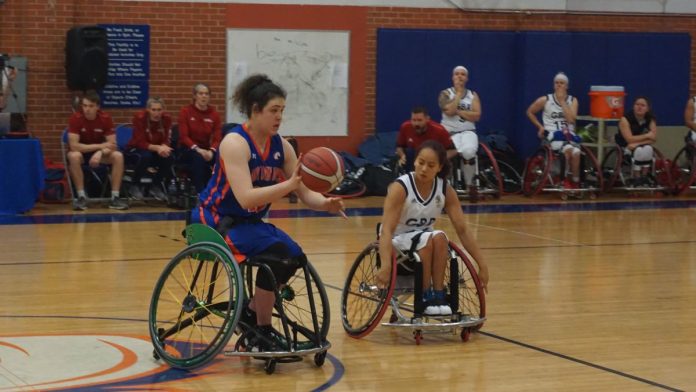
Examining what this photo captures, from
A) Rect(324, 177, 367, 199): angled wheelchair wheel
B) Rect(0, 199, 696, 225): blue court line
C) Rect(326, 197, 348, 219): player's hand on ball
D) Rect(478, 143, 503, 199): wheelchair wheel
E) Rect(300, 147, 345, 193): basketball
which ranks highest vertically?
Rect(300, 147, 345, 193): basketball

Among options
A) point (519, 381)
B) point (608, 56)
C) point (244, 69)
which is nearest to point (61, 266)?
point (519, 381)

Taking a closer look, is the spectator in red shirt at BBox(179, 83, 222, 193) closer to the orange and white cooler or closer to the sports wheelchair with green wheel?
the orange and white cooler

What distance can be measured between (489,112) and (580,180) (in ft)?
5.30

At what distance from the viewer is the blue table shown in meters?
11.6

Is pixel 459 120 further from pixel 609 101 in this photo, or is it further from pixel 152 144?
pixel 152 144

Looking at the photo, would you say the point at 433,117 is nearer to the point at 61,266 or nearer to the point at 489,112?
the point at 489,112

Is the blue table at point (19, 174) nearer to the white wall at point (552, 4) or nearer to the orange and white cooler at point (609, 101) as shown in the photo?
the white wall at point (552, 4)

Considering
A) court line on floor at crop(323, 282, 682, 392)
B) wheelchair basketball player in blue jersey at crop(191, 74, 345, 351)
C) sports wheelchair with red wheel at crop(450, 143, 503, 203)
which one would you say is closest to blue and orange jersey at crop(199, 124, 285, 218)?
wheelchair basketball player in blue jersey at crop(191, 74, 345, 351)

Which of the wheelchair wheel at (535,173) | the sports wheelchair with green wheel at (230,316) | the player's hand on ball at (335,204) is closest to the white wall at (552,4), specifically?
the wheelchair wheel at (535,173)

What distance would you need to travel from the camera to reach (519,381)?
5.50m

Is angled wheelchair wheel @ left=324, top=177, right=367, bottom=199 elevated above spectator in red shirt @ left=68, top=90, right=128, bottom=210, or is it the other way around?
spectator in red shirt @ left=68, top=90, right=128, bottom=210

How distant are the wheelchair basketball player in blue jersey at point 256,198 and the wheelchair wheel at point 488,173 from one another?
8.13 m

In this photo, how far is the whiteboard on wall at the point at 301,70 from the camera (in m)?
13.9

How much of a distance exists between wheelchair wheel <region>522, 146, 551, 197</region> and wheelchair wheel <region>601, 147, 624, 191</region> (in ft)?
2.88
